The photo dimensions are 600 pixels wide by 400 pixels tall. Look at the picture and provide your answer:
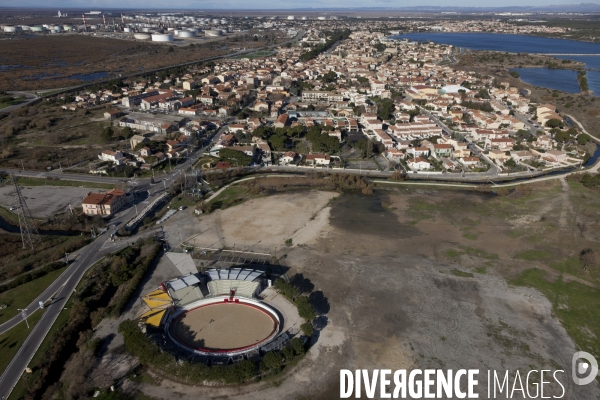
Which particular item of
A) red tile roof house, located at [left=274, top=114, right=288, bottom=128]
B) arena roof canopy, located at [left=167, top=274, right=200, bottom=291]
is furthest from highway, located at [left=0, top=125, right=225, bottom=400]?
red tile roof house, located at [left=274, top=114, right=288, bottom=128]

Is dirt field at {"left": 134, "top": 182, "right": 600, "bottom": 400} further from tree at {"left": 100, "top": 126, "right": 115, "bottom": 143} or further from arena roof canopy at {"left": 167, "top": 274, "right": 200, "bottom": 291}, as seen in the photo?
tree at {"left": 100, "top": 126, "right": 115, "bottom": 143}

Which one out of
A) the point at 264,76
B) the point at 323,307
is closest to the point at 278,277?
the point at 323,307

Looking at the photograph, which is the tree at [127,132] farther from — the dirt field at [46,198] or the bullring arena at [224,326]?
the bullring arena at [224,326]

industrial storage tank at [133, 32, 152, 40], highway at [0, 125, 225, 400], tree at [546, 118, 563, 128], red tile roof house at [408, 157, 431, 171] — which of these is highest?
industrial storage tank at [133, 32, 152, 40]

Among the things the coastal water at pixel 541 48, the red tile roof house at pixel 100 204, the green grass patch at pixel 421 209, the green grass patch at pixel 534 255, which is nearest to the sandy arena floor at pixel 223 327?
the red tile roof house at pixel 100 204

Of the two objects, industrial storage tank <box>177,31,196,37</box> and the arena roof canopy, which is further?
industrial storage tank <box>177,31,196,37</box>

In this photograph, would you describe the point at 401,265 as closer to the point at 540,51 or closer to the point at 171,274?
the point at 171,274
